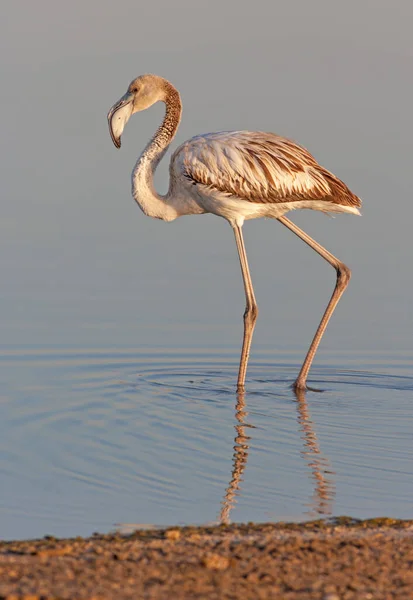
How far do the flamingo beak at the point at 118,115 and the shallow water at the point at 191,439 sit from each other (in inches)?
99.1

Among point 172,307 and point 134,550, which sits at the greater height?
point 172,307

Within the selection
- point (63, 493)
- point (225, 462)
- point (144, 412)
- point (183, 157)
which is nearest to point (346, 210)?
point (183, 157)

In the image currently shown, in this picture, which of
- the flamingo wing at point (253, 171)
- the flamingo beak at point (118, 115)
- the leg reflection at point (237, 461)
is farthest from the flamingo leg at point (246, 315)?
the flamingo beak at point (118, 115)

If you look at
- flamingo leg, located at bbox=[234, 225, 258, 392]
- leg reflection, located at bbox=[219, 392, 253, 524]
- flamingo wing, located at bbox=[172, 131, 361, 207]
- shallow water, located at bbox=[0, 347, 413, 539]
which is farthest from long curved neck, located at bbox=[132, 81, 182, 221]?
leg reflection, located at bbox=[219, 392, 253, 524]

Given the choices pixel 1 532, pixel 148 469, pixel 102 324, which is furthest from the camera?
pixel 102 324

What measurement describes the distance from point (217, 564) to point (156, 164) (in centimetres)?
785

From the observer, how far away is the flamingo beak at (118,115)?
12836 mm

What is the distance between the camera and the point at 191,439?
9.19 m

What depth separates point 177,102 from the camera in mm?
13062

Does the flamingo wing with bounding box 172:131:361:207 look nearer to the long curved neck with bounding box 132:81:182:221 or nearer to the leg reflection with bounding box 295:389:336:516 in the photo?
the long curved neck with bounding box 132:81:182:221

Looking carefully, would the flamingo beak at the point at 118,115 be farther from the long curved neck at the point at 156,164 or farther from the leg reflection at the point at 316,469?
the leg reflection at the point at 316,469

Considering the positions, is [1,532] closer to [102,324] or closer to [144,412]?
[144,412]

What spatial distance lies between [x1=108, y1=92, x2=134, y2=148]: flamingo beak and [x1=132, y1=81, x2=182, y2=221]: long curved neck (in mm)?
399

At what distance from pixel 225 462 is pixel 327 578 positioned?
127 inches
